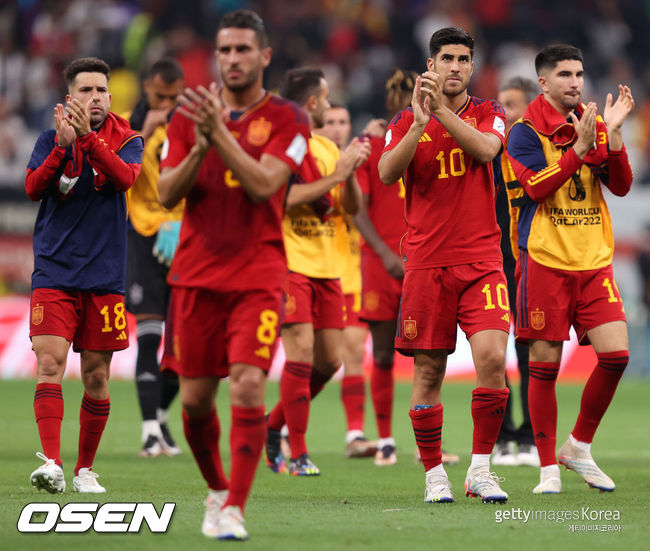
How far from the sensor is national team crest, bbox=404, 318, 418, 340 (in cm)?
664

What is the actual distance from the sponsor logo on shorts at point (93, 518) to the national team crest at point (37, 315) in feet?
4.14

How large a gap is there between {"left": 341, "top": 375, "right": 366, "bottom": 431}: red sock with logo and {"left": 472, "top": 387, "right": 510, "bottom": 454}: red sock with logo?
296 centimetres

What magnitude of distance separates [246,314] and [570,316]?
2641mm

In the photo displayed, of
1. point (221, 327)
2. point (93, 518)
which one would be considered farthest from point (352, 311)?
point (221, 327)

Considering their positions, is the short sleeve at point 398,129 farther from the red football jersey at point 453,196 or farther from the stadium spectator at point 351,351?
the stadium spectator at point 351,351

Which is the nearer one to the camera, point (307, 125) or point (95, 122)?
point (307, 125)

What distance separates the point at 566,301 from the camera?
7.00 m

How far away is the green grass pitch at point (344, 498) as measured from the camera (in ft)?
16.8

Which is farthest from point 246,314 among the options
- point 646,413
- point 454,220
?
point 646,413

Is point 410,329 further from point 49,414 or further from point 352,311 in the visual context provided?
point 352,311

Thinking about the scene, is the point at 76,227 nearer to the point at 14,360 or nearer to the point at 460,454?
the point at 460,454

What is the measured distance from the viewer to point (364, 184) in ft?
30.6

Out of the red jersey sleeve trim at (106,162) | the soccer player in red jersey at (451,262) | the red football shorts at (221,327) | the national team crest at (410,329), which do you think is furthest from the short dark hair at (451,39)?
the red football shorts at (221,327)

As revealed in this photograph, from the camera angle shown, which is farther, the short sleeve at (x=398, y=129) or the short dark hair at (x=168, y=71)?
the short dark hair at (x=168, y=71)
